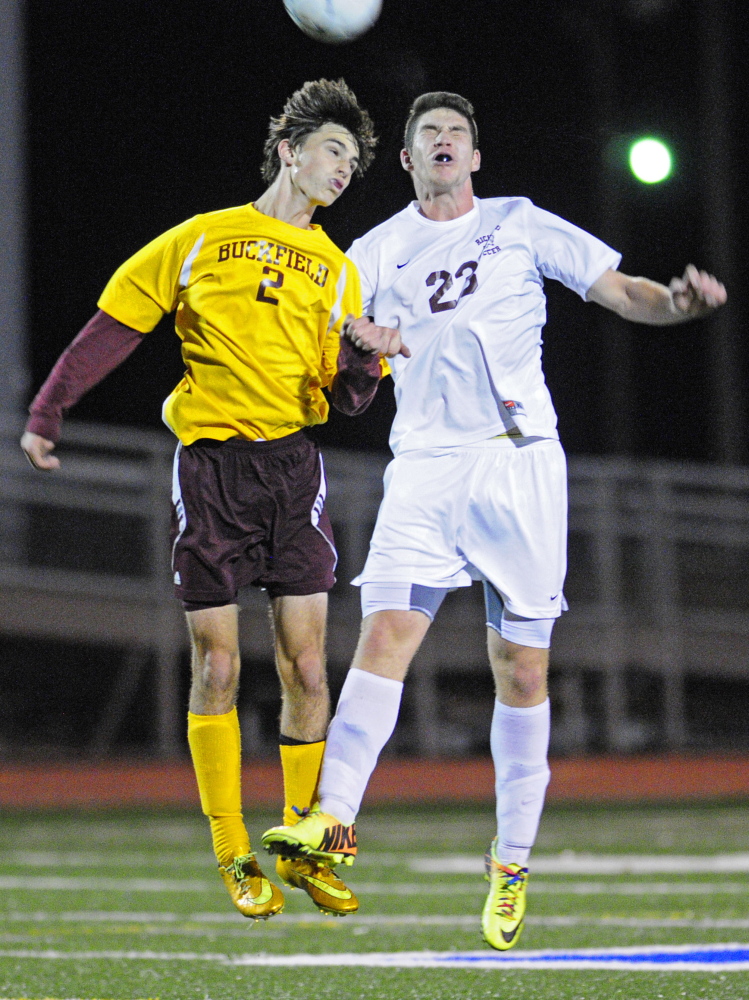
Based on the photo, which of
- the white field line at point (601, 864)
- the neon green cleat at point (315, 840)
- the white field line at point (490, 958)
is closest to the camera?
the neon green cleat at point (315, 840)

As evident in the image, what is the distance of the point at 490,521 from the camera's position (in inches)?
180

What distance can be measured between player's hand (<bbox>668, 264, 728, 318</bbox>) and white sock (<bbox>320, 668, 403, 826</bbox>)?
1.29 metres

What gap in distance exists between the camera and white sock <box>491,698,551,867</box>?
4.81m

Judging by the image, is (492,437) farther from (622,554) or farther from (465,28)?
(622,554)

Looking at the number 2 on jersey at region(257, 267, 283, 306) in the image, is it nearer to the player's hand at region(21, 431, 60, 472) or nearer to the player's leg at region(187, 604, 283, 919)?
the player's hand at region(21, 431, 60, 472)

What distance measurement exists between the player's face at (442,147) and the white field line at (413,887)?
461 cm

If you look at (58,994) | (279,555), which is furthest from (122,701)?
(279,555)

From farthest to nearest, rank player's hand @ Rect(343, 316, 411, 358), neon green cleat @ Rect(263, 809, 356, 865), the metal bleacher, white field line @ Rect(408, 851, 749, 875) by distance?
the metal bleacher → white field line @ Rect(408, 851, 749, 875) → player's hand @ Rect(343, 316, 411, 358) → neon green cleat @ Rect(263, 809, 356, 865)

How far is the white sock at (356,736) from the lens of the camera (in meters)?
4.29

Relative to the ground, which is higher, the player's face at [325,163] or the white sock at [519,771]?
the player's face at [325,163]

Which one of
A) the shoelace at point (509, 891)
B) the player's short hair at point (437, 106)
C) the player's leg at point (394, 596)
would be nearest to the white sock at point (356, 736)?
the player's leg at point (394, 596)

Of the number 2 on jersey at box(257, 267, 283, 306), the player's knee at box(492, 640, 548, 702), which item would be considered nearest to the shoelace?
the player's knee at box(492, 640, 548, 702)

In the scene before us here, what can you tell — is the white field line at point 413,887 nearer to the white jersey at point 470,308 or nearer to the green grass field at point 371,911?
the green grass field at point 371,911

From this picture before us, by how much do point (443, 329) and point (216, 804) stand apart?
1.49 m
